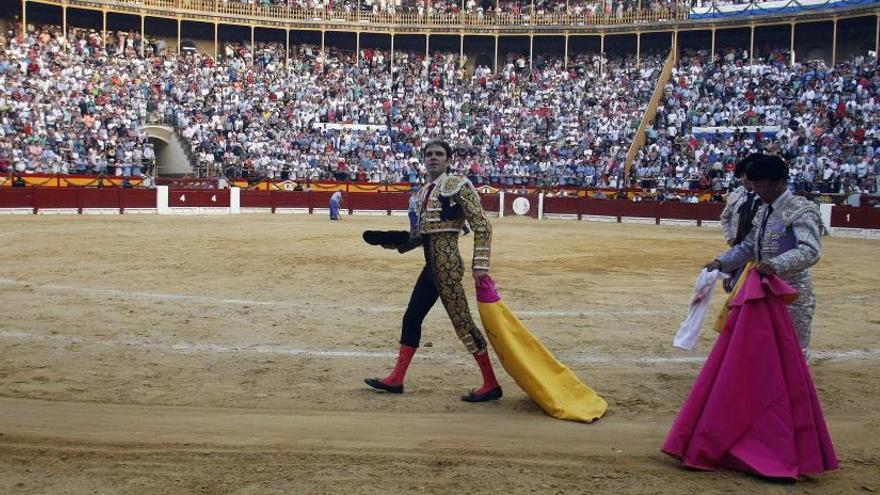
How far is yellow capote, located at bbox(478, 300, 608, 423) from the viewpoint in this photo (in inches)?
167

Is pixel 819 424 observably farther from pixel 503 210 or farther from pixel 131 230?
pixel 503 210

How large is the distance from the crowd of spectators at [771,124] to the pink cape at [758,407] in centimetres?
2183

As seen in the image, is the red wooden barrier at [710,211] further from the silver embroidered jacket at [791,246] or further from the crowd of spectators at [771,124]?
the silver embroidered jacket at [791,246]

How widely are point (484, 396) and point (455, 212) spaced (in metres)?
1.02

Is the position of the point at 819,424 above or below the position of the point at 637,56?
below

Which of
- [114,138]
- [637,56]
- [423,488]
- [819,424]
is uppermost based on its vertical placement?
[637,56]

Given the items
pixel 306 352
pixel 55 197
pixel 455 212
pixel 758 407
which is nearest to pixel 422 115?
pixel 55 197

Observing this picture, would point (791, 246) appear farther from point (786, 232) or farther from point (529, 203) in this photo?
point (529, 203)

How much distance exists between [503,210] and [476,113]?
7.44 metres

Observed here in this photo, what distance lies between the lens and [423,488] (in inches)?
125

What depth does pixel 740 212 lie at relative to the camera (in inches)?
209

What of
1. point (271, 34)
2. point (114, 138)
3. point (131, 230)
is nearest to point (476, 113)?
point (271, 34)

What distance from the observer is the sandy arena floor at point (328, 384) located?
332 centimetres

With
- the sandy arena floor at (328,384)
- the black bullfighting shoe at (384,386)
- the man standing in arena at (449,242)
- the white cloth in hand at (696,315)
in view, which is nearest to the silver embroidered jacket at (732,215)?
the white cloth in hand at (696,315)
